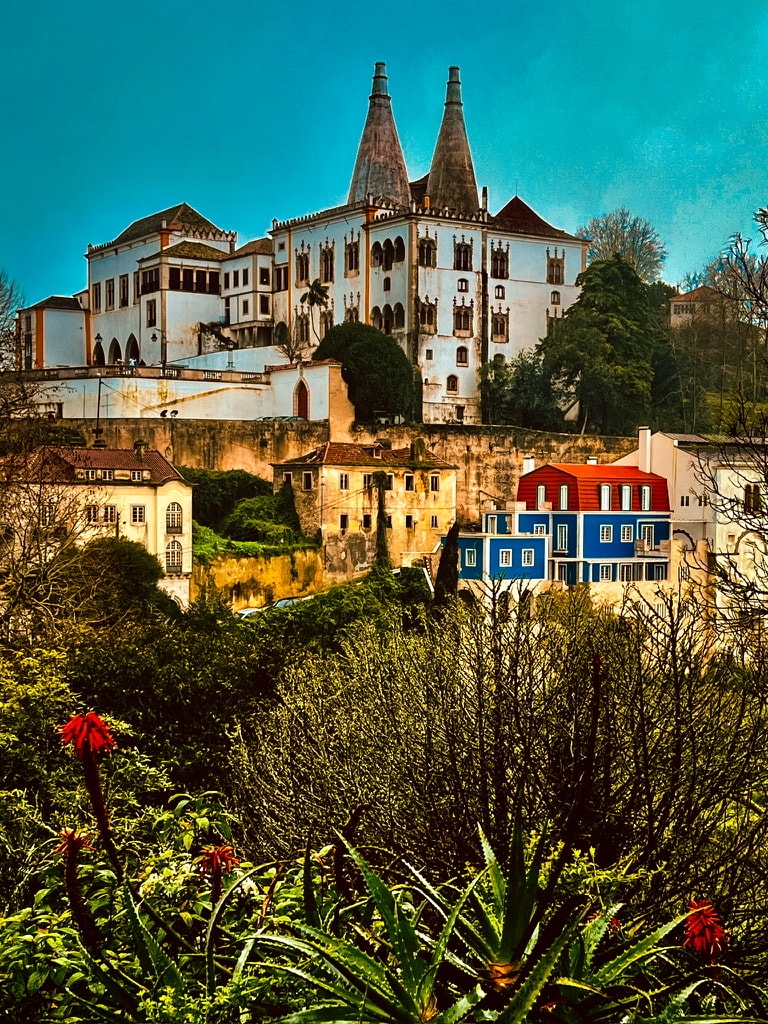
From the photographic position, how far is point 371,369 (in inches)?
1635

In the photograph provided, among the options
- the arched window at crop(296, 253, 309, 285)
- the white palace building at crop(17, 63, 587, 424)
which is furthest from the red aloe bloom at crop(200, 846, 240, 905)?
the arched window at crop(296, 253, 309, 285)

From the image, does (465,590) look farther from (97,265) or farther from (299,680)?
(97,265)

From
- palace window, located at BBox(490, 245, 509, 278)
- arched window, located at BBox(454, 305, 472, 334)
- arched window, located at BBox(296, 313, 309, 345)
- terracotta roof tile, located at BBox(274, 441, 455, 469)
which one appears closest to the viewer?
terracotta roof tile, located at BBox(274, 441, 455, 469)

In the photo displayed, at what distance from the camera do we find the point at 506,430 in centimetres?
4222

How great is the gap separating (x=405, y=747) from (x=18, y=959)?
23.2 ft

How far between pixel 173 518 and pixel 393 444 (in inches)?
358

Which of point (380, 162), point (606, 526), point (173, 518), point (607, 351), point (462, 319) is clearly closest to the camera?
point (173, 518)

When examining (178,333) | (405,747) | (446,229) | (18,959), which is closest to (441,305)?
(446,229)

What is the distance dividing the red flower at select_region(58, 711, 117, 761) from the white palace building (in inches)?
1425

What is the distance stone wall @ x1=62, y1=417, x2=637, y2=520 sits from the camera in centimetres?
3822

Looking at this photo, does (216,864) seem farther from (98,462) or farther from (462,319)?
(462,319)

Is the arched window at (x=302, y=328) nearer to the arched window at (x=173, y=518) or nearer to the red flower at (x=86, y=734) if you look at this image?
the arched window at (x=173, y=518)

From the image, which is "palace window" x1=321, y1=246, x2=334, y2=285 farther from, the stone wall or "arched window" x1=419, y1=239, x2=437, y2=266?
the stone wall

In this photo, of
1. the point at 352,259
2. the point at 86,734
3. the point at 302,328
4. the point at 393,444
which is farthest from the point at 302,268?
the point at 86,734
